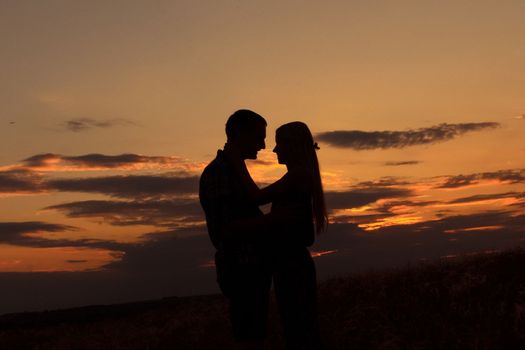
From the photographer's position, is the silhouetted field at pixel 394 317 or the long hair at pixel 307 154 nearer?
the long hair at pixel 307 154

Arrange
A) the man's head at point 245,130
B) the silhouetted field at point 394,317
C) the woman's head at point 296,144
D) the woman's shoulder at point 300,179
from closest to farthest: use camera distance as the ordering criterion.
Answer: the woman's shoulder at point 300,179
the woman's head at point 296,144
the man's head at point 245,130
the silhouetted field at point 394,317

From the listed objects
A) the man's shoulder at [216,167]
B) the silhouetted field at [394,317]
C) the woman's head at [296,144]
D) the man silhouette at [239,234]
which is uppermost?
the woman's head at [296,144]

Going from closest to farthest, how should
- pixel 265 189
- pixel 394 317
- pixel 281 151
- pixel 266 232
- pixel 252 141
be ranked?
pixel 266 232, pixel 265 189, pixel 281 151, pixel 252 141, pixel 394 317

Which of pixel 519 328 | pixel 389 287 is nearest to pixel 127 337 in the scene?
pixel 389 287

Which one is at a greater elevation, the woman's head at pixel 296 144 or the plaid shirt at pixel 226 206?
the woman's head at pixel 296 144

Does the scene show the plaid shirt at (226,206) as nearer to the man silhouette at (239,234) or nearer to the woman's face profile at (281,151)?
the man silhouette at (239,234)


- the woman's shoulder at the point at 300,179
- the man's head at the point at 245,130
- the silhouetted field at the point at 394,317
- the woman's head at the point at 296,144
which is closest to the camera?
the woman's shoulder at the point at 300,179

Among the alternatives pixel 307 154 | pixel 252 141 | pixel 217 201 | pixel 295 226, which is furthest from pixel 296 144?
pixel 217 201

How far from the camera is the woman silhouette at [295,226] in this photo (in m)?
5.50

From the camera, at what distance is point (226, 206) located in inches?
219

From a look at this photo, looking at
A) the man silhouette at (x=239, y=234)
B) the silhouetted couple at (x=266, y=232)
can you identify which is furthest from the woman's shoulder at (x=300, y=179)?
the man silhouette at (x=239, y=234)

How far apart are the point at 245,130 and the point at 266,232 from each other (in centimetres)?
97

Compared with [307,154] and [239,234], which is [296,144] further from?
[239,234]

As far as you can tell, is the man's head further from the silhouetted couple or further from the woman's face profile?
the woman's face profile
